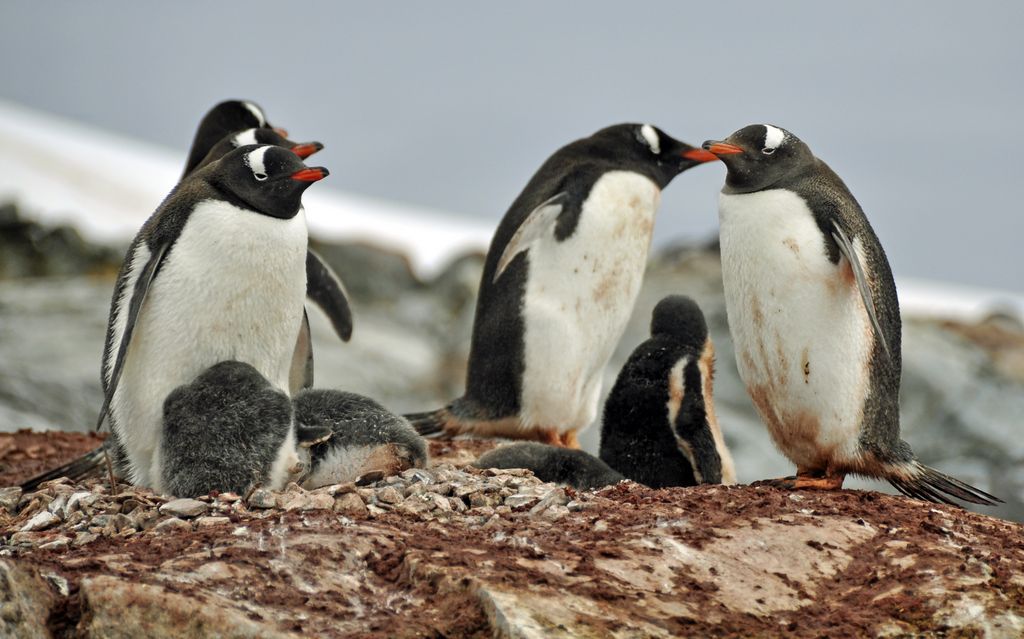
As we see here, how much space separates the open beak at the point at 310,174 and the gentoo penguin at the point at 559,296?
1.64 meters

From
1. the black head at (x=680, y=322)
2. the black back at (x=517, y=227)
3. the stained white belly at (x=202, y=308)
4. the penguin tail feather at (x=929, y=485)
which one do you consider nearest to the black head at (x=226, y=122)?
the black back at (x=517, y=227)

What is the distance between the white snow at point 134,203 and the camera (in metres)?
20.5

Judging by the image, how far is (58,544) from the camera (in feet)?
11.1

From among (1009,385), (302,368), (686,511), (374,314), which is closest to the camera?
(686,511)

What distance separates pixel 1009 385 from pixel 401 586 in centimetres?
784

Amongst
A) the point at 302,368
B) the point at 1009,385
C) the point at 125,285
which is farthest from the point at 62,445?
the point at 1009,385

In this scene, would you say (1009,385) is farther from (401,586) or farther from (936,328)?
(401,586)

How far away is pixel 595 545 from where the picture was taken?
331cm

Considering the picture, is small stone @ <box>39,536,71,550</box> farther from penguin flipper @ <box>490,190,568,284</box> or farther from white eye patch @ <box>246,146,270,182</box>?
penguin flipper @ <box>490,190,568,284</box>

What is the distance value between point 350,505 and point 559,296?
2409 millimetres

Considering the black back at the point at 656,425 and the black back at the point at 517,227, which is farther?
the black back at the point at 517,227

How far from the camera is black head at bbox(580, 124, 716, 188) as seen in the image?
6074mm

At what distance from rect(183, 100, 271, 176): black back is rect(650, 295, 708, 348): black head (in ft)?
6.95

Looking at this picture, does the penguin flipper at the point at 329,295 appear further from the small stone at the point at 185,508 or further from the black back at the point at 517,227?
the small stone at the point at 185,508
